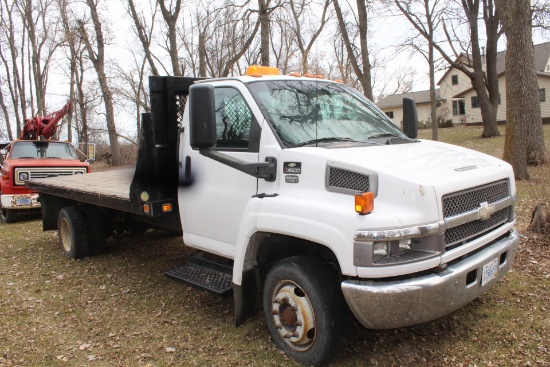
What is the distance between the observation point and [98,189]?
605 cm

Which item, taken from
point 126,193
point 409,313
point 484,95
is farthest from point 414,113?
point 484,95

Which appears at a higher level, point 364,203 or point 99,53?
point 99,53

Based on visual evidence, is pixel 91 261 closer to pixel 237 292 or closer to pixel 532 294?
pixel 237 292

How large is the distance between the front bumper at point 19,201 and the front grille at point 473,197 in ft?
32.9

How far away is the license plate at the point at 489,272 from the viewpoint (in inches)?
130

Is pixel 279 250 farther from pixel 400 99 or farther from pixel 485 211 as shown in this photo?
pixel 400 99

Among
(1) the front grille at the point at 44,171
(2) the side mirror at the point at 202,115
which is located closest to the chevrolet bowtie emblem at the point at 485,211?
(2) the side mirror at the point at 202,115

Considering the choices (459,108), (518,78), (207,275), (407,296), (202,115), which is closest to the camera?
(407,296)

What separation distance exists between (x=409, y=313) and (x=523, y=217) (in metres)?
4.95

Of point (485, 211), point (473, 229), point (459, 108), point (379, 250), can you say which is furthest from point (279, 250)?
point (459, 108)

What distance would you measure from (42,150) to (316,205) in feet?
35.1

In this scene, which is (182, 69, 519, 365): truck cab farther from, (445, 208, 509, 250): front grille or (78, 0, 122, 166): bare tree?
(78, 0, 122, 166): bare tree

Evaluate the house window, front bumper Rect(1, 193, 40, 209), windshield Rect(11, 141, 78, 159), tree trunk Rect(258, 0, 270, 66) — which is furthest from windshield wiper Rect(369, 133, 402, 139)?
the house window

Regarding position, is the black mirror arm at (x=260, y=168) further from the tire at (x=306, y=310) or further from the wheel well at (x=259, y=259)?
the tire at (x=306, y=310)
